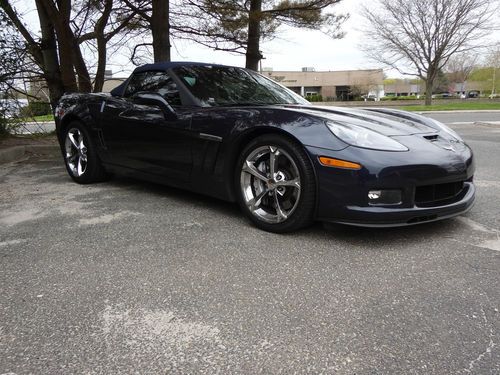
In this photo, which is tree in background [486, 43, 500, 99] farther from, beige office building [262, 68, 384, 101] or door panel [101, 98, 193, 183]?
door panel [101, 98, 193, 183]

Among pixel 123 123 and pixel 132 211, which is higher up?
pixel 123 123

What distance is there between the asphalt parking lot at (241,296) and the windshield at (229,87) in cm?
104

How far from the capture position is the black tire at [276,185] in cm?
293

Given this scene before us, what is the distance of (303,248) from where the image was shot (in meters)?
2.86

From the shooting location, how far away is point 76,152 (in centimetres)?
509

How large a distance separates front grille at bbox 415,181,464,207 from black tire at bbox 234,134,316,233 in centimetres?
69

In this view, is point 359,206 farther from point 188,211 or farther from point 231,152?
point 188,211

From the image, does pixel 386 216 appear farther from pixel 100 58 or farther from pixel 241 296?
pixel 100 58

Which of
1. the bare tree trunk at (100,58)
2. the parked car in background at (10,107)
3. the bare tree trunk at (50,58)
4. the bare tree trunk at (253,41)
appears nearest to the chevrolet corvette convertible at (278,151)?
the parked car in background at (10,107)

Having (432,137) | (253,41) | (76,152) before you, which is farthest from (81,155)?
(253,41)

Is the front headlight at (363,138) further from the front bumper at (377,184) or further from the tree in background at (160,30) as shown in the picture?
the tree in background at (160,30)

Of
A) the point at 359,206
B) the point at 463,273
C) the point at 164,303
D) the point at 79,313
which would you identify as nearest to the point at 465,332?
the point at 463,273

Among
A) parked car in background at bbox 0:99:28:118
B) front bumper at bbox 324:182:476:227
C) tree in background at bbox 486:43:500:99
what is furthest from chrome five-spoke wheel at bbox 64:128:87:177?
tree in background at bbox 486:43:500:99

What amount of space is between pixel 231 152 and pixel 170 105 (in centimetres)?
90
